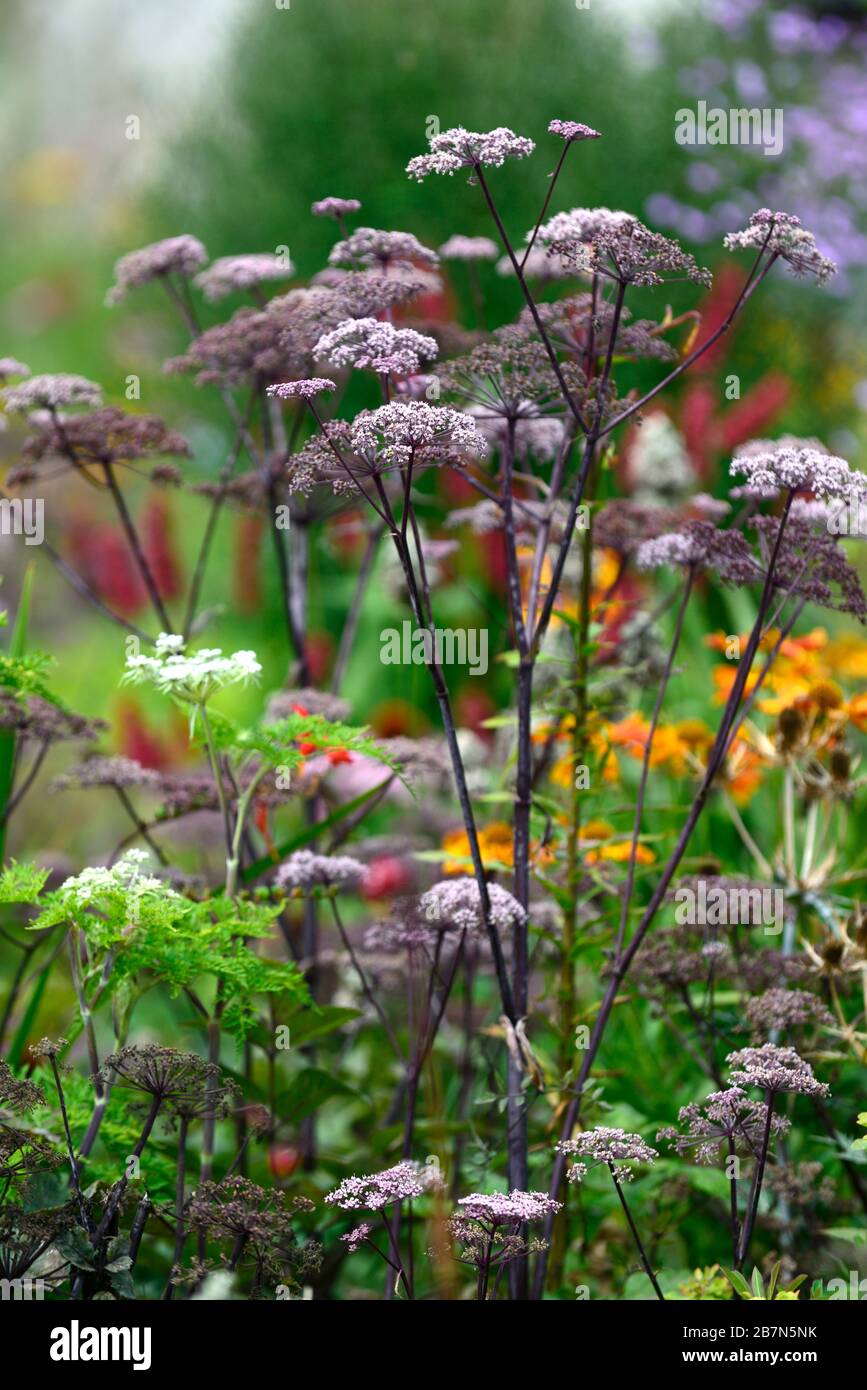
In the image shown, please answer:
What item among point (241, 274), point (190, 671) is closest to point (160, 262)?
point (241, 274)

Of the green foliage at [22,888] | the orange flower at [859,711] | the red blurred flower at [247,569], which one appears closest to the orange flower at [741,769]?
the orange flower at [859,711]

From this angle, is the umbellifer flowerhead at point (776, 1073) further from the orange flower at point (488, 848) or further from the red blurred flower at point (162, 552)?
the red blurred flower at point (162, 552)

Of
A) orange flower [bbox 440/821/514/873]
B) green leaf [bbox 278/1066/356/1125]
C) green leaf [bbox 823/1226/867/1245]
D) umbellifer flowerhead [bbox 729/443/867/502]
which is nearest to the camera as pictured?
umbellifer flowerhead [bbox 729/443/867/502]

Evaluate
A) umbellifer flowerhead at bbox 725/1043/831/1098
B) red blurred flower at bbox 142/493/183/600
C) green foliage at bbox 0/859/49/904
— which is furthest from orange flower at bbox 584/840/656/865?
red blurred flower at bbox 142/493/183/600

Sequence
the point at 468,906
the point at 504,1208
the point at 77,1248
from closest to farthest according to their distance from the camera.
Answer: the point at 504,1208 < the point at 77,1248 < the point at 468,906

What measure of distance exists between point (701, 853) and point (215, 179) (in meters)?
4.43

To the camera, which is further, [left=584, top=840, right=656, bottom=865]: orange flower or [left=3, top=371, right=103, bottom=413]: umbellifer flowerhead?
[left=584, top=840, right=656, bottom=865]: orange flower

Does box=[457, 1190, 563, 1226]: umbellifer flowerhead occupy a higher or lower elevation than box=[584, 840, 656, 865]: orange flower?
lower

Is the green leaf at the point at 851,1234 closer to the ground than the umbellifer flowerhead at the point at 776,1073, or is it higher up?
closer to the ground

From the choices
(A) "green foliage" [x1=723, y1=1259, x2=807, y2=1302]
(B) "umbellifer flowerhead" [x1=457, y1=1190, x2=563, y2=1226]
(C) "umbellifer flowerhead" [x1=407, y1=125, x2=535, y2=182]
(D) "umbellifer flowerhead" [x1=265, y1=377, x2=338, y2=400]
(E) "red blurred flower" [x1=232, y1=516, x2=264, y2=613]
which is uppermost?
(E) "red blurred flower" [x1=232, y1=516, x2=264, y2=613]

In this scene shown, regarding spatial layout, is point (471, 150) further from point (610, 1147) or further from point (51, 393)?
point (610, 1147)

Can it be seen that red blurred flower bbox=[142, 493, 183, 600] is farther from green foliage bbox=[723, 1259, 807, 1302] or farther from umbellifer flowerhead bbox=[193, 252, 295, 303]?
green foliage bbox=[723, 1259, 807, 1302]

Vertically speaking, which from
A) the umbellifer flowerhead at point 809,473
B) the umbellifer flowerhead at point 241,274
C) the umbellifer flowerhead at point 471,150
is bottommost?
the umbellifer flowerhead at point 809,473

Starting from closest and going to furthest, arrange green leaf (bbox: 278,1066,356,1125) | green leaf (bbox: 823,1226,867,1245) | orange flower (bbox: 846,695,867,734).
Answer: green leaf (bbox: 823,1226,867,1245) → green leaf (bbox: 278,1066,356,1125) → orange flower (bbox: 846,695,867,734)
